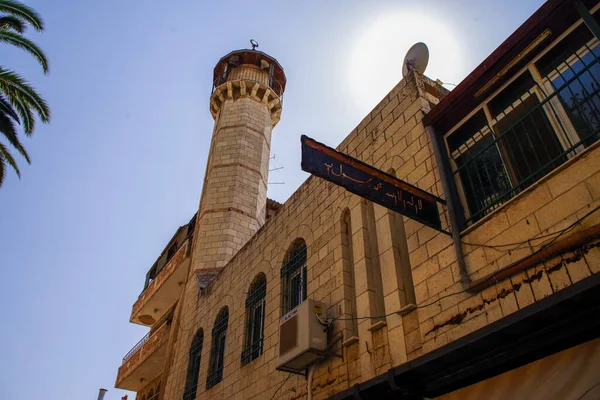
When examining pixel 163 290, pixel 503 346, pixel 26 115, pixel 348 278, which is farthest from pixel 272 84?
pixel 503 346

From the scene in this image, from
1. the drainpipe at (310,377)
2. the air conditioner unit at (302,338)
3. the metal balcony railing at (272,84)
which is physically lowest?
the drainpipe at (310,377)

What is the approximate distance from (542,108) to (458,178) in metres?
1.27

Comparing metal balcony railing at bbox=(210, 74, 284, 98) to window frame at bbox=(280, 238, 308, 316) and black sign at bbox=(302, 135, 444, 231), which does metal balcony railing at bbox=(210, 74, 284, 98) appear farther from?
black sign at bbox=(302, 135, 444, 231)

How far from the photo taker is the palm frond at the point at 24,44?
1161 cm

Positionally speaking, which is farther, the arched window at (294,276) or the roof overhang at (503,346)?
the arched window at (294,276)

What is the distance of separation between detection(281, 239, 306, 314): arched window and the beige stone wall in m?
0.14

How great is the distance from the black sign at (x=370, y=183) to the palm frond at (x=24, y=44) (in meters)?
9.51

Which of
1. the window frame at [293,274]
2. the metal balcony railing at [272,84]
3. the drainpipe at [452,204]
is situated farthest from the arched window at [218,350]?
the metal balcony railing at [272,84]

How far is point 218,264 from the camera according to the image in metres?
14.7

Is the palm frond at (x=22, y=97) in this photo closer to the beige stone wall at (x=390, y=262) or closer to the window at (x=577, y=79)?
the beige stone wall at (x=390, y=262)

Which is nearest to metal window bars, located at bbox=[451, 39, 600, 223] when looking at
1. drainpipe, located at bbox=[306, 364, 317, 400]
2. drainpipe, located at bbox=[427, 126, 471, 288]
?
drainpipe, located at bbox=[427, 126, 471, 288]

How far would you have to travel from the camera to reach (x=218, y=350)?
11.1 m

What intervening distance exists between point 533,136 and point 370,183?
1.91 m

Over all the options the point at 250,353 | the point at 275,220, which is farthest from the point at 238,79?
the point at 250,353
